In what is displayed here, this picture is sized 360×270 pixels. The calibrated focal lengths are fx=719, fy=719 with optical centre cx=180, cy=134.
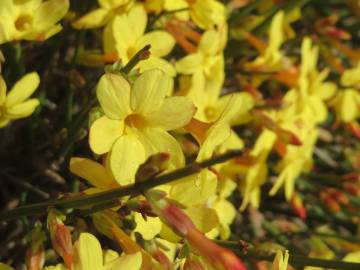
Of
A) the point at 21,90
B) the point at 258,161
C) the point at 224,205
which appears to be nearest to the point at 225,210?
the point at 224,205

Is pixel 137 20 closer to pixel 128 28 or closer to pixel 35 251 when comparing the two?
pixel 128 28

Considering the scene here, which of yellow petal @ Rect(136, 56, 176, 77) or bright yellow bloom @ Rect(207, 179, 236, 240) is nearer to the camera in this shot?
yellow petal @ Rect(136, 56, 176, 77)

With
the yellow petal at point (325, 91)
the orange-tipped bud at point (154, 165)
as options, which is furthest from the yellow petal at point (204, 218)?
the yellow petal at point (325, 91)

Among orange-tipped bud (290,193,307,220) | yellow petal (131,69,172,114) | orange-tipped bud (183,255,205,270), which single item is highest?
yellow petal (131,69,172,114)

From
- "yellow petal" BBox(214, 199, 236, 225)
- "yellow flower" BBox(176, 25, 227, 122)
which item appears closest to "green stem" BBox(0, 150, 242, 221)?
"yellow flower" BBox(176, 25, 227, 122)

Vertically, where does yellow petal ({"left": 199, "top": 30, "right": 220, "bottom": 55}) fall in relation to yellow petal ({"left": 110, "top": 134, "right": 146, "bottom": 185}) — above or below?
below

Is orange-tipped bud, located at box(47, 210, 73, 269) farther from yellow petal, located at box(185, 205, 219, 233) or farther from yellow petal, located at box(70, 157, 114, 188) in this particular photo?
yellow petal, located at box(185, 205, 219, 233)

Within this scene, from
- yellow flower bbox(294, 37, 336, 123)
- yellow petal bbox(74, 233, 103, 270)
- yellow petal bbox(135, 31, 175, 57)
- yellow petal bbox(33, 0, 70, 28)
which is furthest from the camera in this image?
yellow flower bbox(294, 37, 336, 123)
